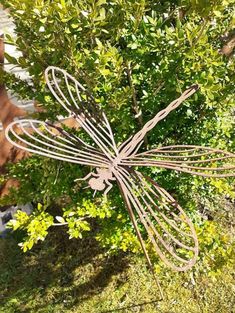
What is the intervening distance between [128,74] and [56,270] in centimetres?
237

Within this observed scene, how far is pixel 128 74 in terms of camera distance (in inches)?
91.9

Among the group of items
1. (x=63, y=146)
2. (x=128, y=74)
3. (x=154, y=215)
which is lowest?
(x=154, y=215)

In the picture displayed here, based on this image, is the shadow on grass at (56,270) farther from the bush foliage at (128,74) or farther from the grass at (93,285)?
the bush foliage at (128,74)

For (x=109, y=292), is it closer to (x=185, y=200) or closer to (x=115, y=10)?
(x=185, y=200)

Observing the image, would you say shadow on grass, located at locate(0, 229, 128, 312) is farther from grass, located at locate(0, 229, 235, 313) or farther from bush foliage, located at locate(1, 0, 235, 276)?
bush foliage, located at locate(1, 0, 235, 276)

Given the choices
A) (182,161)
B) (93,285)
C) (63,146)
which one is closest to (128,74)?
(63,146)

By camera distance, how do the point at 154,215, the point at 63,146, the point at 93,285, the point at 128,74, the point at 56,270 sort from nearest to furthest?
the point at 154,215, the point at 63,146, the point at 128,74, the point at 93,285, the point at 56,270

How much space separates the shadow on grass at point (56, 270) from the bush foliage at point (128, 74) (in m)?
0.78

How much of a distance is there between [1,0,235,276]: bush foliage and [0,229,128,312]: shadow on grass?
779 mm

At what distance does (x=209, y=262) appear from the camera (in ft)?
9.43

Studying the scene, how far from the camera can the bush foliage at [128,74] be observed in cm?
194

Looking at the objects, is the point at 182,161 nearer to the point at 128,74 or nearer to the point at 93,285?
the point at 128,74

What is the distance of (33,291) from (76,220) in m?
1.35

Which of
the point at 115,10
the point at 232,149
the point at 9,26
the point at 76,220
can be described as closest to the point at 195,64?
the point at 115,10
